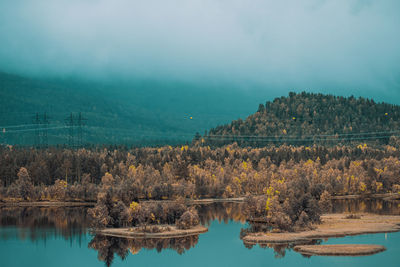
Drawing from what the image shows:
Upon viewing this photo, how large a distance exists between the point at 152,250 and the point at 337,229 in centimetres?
3648

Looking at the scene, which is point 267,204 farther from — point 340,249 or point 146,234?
point 340,249

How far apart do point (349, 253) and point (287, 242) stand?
13.2 m

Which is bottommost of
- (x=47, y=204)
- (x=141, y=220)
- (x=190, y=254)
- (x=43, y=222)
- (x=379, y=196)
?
(x=190, y=254)

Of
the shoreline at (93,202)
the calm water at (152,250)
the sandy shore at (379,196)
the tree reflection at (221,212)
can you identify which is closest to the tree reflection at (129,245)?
the calm water at (152,250)

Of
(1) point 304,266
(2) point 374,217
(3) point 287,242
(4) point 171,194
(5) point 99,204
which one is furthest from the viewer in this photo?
(4) point 171,194

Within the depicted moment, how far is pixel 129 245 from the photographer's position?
4331 inches

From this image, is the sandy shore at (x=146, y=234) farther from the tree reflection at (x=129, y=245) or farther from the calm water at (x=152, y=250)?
the calm water at (x=152, y=250)

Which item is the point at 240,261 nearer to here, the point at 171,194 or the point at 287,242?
the point at 287,242

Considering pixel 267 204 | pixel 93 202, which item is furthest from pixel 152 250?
pixel 93 202

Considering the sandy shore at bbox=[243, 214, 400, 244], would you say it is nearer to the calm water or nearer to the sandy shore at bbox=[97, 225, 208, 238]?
the calm water

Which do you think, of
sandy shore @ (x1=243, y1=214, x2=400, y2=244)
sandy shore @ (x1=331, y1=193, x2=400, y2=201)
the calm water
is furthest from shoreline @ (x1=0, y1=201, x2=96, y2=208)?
sandy shore @ (x1=243, y1=214, x2=400, y2=244)

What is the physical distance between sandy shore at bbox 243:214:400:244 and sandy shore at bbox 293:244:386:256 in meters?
7.48

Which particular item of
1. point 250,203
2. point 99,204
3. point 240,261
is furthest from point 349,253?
point 99,204

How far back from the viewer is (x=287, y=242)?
110 metres
